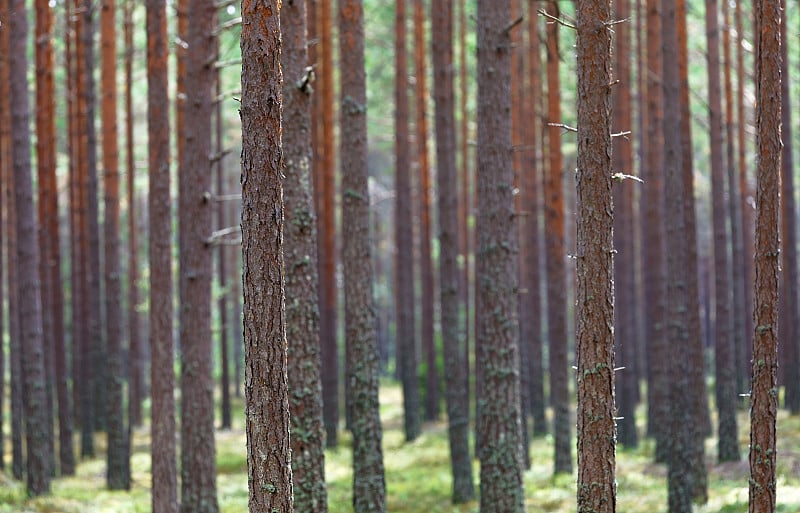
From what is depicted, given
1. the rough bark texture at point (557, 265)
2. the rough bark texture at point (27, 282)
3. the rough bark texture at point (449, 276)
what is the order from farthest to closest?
the rough bark texture at point (557, 265) → the rough bark texture at point (449, 276) → the rough bark texture at point (27, 282)

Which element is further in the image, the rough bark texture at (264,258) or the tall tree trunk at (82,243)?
the tall tree trunk at (82,243)

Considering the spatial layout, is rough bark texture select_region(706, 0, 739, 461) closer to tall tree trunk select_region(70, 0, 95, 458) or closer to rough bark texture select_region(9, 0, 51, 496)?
rough bark texture select_region(9, 0, 51, 496)

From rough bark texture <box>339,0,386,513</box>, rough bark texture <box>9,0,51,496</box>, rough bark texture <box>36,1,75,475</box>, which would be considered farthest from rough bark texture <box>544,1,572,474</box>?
rough bark texture <box>36,1,75,475</box>

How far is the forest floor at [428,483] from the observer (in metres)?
12.6

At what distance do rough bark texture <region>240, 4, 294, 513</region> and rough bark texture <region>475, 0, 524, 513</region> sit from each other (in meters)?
4.43

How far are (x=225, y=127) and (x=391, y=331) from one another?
2322cm

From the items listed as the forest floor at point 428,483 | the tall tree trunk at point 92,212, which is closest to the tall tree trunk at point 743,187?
the forest floor at point 428,483

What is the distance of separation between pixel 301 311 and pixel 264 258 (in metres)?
2.93

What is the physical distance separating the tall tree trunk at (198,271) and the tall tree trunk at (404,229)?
7.84 metres

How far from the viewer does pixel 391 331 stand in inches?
2149

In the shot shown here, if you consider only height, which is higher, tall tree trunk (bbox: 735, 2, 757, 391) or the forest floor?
tall tree trunk (bbox: 735, 2, 757, 391)

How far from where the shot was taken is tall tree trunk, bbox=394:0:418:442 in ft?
58.9

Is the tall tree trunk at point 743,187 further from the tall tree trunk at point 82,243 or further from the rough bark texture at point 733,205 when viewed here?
the tall tree trunk at point 82,243

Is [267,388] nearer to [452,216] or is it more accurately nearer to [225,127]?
[452,216]
